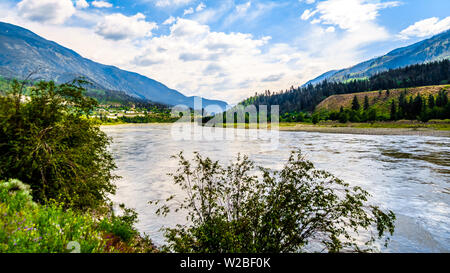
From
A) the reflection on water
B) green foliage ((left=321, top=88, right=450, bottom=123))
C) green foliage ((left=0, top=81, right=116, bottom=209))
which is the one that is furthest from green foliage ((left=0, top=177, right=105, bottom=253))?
green foliage ((left=321, top=88, right=450, bottom=123))

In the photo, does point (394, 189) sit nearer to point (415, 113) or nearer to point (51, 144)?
point (51, 144)

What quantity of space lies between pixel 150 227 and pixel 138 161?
933 inches

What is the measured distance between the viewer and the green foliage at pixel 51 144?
9.99 m

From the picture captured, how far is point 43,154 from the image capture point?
10.2 meters

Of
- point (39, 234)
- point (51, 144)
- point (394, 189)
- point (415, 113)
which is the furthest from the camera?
point (415, 113)

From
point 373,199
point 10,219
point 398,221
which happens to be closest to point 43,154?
point 10,219

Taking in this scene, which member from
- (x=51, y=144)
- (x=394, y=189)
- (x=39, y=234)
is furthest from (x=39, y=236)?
(x=394, y=189)

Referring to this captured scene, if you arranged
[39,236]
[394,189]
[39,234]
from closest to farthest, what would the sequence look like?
1. [39,236]
2. [39,234]
3. [394,189]

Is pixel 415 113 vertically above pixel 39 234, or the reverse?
pixel 415 113

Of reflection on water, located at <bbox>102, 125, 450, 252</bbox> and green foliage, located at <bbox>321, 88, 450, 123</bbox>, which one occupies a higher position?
green foliage, located at <bbox>321, 88, 450, 123</bbox>

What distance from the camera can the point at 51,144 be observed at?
35.0 ft

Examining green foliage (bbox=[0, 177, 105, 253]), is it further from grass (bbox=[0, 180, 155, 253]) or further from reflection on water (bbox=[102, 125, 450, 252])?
reflection on water (bbox=[102, 125, 450, 252])

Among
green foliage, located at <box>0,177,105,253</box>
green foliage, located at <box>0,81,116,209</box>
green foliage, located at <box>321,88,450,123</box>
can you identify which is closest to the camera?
green foliage, located at <box>0,177,105,253</box>

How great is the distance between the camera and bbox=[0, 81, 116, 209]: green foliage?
9.99 m
